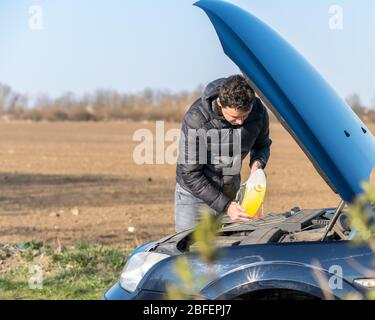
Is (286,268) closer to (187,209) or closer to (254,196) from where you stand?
(254,196)

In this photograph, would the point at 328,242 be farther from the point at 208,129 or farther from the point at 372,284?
the point at 208,129

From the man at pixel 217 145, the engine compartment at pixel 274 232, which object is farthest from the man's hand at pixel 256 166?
Answer: the engine compartment at pixel 274 232

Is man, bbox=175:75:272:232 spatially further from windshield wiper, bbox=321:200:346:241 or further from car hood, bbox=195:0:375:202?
windshield wiper, bbox=321:200:346:241

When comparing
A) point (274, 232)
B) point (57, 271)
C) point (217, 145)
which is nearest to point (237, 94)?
point (217, 145)

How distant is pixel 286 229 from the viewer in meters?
4.72

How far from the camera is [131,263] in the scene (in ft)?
15.6

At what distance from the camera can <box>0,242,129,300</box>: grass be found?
712 cm

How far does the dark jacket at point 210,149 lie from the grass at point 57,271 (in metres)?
1.20

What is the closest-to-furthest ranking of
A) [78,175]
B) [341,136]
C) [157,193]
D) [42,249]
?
[341,136] → [42,249] → [157,193] → [78,175]

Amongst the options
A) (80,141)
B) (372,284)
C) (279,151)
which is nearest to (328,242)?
(372,284)

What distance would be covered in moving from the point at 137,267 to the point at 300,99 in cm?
120

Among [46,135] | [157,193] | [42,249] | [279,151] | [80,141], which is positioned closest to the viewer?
[42,249]

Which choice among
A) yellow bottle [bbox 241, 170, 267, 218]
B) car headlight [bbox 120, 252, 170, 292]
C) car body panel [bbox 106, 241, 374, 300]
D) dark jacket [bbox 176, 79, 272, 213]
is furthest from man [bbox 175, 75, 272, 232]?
car body panel [bbox 106, 241, 374, 300]
